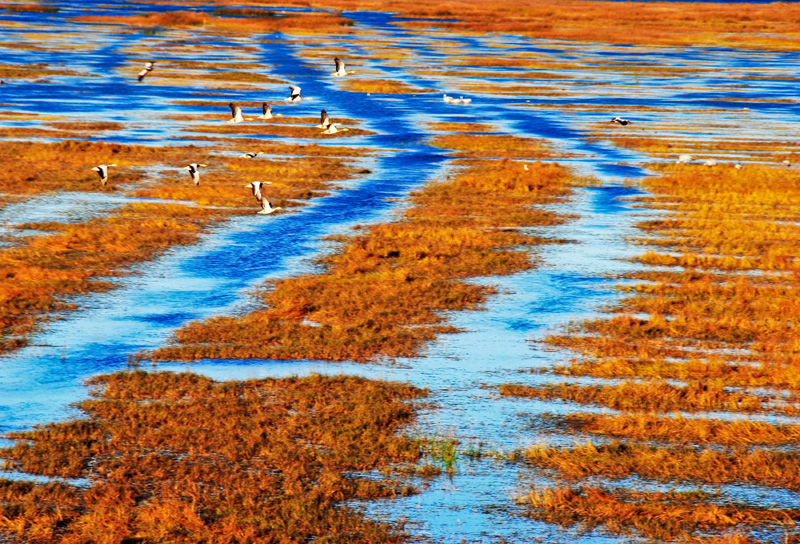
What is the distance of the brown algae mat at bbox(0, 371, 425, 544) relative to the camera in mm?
7719

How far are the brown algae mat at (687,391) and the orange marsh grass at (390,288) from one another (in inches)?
73.1

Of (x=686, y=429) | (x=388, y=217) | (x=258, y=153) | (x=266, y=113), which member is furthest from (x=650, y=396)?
(x=266, y=113)

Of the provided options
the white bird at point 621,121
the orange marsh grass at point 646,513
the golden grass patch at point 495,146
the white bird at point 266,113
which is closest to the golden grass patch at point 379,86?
the white bird at point 266,113

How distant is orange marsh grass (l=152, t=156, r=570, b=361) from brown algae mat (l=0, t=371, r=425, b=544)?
1.21m

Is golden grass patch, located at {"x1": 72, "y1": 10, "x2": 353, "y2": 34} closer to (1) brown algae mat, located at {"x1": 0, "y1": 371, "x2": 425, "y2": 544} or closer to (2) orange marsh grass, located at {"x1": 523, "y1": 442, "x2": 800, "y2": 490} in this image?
(1) brown algae mat, located at {"x1": 0, "y1": 371, "x2": 425, "y2": 544}

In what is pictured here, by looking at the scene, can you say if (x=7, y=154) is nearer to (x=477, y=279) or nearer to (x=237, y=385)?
(x=477, y=279)

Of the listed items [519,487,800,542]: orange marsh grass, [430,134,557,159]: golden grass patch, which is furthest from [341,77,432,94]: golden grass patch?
[519,487,800,542]: orange marsh grass

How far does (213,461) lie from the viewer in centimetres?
882

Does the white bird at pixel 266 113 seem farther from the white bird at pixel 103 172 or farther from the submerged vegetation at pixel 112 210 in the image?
the white bird at pixel 103 172

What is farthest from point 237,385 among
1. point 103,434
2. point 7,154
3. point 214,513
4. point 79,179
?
point 7,154

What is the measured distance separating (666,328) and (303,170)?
13337mm

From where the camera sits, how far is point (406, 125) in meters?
34.3

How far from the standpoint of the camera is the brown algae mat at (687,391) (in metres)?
8.13

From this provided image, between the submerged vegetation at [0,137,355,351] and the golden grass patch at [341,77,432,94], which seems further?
the golden grass patch at [341,77,432,94]
